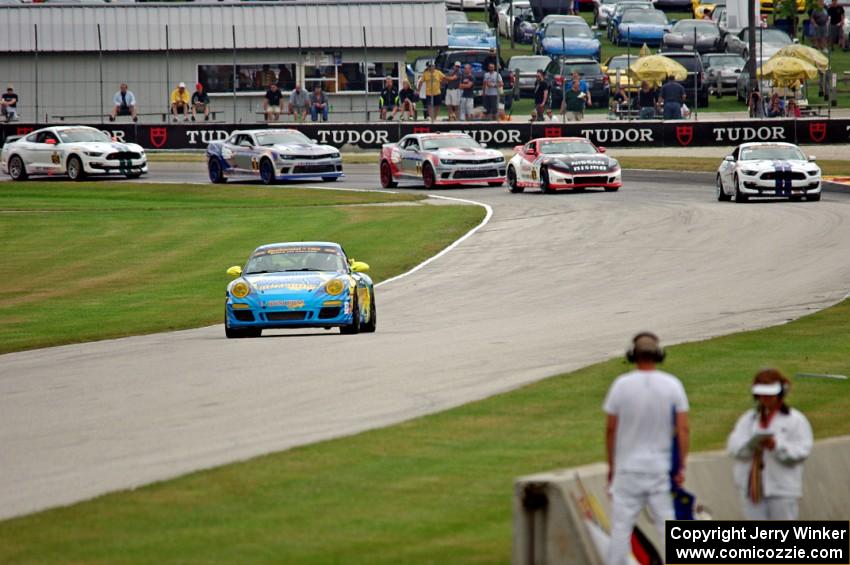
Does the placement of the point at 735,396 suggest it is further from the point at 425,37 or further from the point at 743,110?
the point at 425,37

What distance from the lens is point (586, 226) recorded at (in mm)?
31344

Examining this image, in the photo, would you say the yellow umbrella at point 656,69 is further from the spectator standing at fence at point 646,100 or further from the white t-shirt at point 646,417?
the white t-shirt at point 646,417

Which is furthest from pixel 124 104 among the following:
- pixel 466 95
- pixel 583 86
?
pixel 583 86

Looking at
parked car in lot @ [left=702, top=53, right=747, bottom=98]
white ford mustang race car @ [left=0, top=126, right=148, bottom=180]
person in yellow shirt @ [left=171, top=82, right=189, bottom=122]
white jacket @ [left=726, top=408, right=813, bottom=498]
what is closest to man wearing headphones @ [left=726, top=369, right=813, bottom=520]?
white jacket @ [left=726, top=408, right=813, bottom=498]

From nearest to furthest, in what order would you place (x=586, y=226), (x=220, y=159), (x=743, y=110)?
1. (x=586, y=226)
2. (x=220, y=159)
3. (x=743, y=110)

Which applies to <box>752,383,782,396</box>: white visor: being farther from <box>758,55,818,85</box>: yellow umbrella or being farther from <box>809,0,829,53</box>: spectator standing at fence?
<box>809,0,829,53</box>: spectator standing at fence

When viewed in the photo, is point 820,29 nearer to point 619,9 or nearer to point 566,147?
point 619,9

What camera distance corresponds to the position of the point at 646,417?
7758 mm

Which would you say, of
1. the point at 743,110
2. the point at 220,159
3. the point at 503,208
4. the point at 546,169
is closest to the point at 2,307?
the point at 503,208

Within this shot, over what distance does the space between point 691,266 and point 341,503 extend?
16142 mm

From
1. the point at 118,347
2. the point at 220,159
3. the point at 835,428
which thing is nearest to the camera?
the point at 835,428

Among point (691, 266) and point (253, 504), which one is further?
point (691, 266)

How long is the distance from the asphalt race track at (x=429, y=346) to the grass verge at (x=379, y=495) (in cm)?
47

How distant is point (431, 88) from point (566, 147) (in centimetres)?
1137
